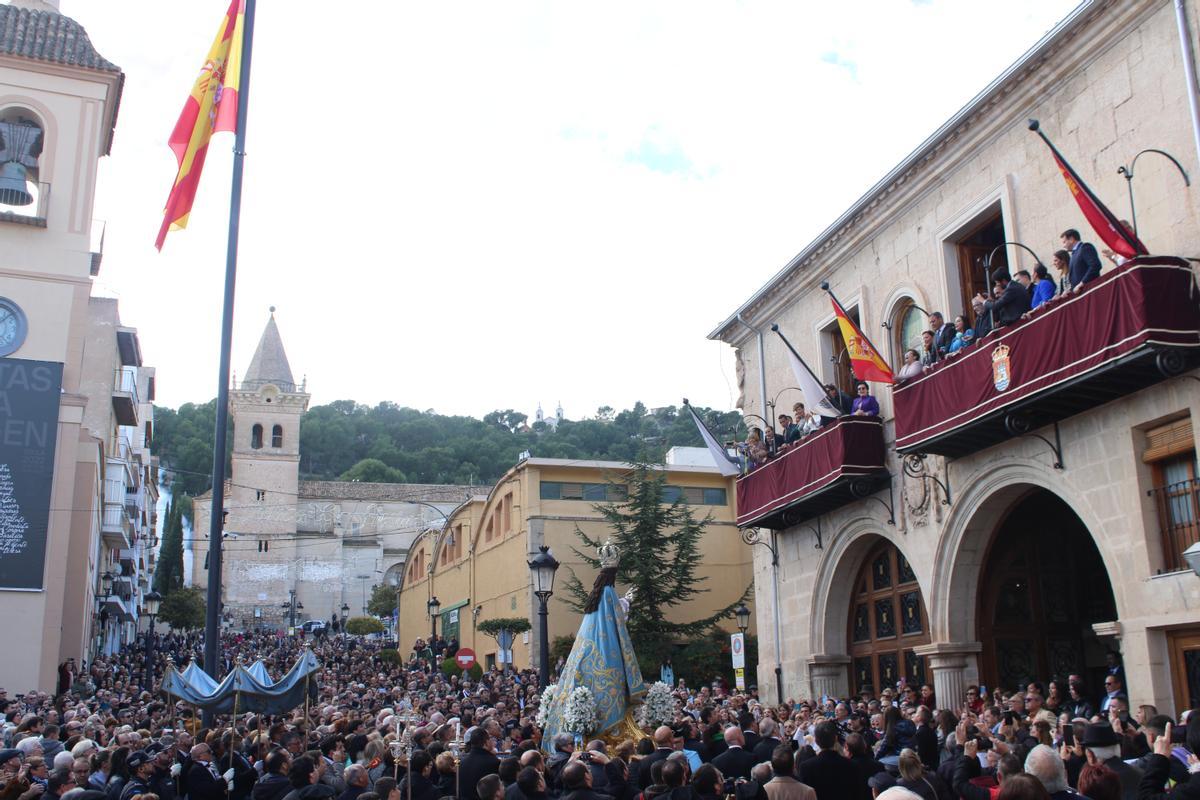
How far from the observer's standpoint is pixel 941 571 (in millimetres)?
16906

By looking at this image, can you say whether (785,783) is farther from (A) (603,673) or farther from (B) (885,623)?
(B) (885,623)

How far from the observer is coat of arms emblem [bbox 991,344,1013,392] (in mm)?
13945

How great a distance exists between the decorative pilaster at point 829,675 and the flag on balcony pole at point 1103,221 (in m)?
10.3

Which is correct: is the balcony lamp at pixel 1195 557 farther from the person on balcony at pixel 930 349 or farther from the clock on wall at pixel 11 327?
the clock on wall at pixel 11 327

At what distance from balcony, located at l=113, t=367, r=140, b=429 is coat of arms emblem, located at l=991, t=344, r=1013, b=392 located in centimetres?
3426

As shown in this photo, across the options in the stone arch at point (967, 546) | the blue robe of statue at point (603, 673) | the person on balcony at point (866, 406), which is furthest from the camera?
the person on balcony at point (866, 406)

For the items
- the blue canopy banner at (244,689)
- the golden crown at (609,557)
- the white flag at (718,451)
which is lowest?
the blue canopy banner at (244,689)

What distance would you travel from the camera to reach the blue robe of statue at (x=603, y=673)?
12.2 m

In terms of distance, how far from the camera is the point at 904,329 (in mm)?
18844

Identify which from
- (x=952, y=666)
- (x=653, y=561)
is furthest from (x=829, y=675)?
(x=653, y=561)

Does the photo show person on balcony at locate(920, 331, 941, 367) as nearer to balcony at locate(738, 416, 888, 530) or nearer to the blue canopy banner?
balcony at locate(738, 416, 888, 530)

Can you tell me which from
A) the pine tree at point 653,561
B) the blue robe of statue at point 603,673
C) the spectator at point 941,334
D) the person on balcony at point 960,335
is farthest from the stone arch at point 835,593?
the pine tree at point 653,561

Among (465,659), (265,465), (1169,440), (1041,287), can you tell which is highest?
(265,465)

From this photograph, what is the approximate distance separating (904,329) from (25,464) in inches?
729
